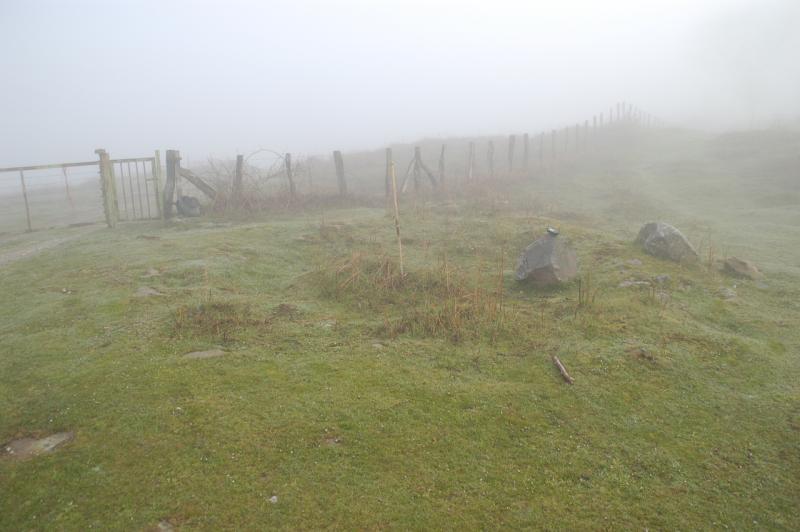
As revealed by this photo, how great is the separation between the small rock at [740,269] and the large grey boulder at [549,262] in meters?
2.44

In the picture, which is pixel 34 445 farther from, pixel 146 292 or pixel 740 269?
pixel 740 269

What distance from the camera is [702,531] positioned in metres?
3.01

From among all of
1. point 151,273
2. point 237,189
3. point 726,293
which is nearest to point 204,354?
point 151,273

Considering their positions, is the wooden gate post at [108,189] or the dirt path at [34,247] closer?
the dirt path at [34,247]

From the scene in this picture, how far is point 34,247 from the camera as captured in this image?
10.4 m

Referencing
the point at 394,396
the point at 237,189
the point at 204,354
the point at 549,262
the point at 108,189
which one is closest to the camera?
the point at 394,396

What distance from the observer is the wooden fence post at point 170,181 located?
13180 millimetres

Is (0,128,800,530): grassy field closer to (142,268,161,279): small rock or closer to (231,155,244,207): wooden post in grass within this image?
(142,268,161,279): small rock

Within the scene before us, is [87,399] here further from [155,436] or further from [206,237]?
[206,237]

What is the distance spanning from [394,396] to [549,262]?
3.71m

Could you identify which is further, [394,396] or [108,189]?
[108,189]

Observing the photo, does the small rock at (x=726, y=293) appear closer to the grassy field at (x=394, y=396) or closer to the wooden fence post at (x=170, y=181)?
the grassy field at (x=394, y=396)

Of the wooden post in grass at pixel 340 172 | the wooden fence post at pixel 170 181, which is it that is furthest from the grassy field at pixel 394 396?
the wooden post in grass at pixel 340 172

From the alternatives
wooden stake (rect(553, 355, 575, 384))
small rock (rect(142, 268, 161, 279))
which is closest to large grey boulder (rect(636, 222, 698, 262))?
wooden stake (rect(553, 355, 575, 384))
